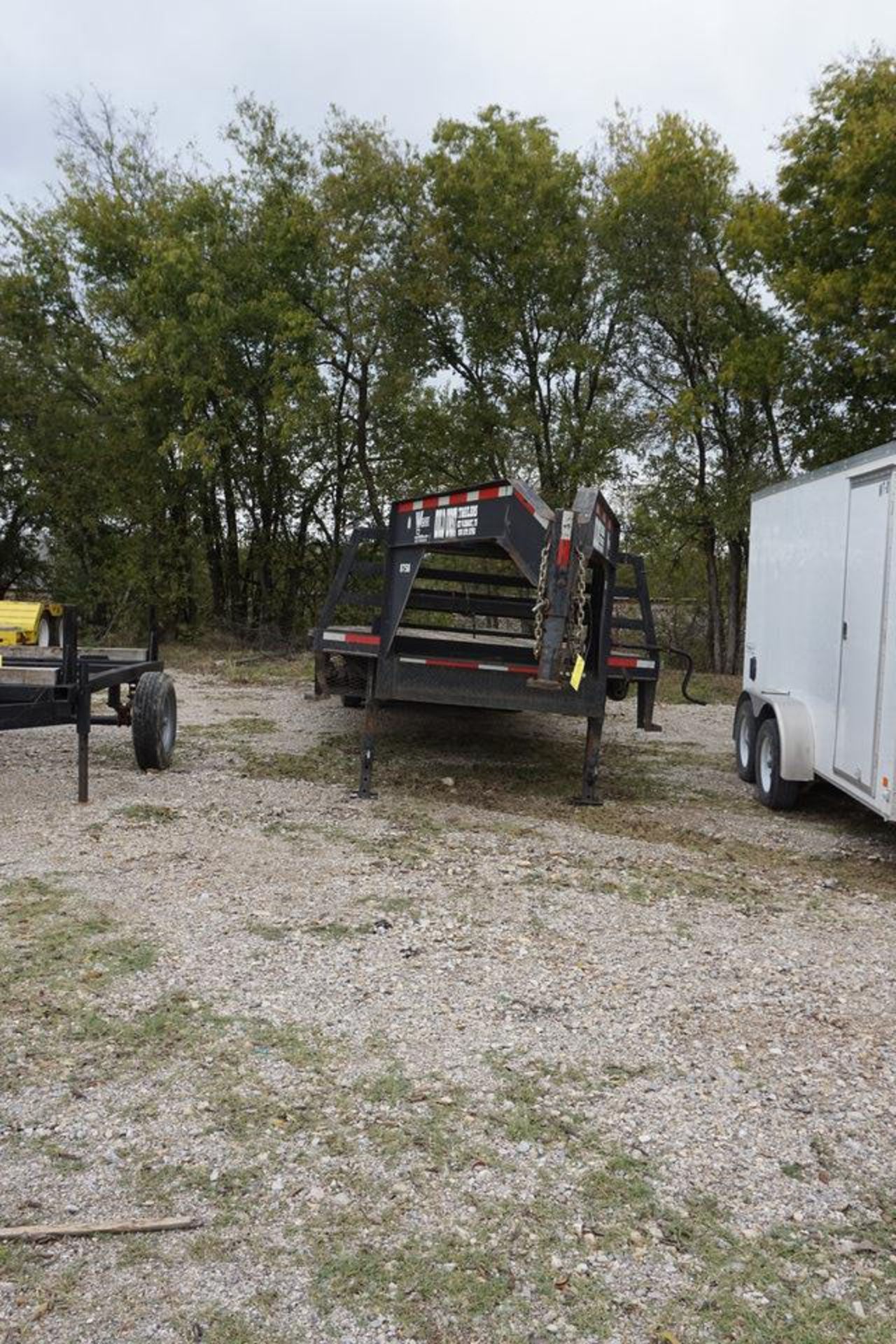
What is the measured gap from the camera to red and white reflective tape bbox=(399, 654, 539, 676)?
A: 772 cm

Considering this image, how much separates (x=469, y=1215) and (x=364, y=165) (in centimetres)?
1997

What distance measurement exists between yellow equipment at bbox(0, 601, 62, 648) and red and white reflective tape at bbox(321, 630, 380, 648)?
215 centimetres

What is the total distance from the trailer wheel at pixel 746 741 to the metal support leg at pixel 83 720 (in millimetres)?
5524

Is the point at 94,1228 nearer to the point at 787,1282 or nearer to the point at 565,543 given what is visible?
the point at 787,1282

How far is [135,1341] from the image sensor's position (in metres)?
2.36

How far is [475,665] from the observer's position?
776cm

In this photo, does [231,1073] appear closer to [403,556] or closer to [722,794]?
[403,556]

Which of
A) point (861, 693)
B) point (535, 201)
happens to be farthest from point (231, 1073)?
point (535, 201)

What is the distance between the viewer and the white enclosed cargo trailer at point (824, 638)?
6.57 m

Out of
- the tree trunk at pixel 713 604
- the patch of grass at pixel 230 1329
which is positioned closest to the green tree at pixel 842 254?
the tree trunk at pixel 713 604

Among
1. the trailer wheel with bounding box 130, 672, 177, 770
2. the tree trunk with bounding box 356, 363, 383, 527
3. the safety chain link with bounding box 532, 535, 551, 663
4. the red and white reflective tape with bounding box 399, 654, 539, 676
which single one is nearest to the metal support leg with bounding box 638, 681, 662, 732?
the red and white reflective tape with bounding box 399, 654, 539, 676

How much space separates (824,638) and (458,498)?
2881 mm

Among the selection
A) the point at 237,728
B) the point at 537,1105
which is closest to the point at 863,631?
the point at 537,1105

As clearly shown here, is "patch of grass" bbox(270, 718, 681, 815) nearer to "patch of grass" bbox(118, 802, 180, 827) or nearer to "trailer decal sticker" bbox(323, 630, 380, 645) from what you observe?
"trailer decal sticker" bbox(323, 630, 380, 645)
